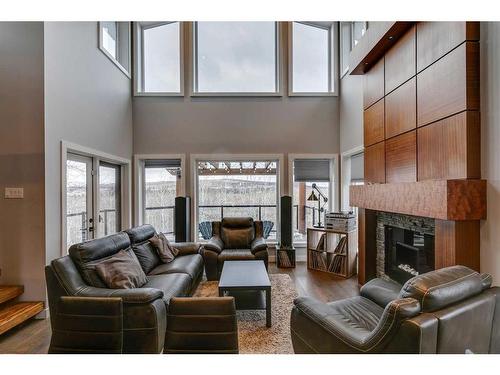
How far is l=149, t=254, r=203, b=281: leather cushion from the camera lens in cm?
332

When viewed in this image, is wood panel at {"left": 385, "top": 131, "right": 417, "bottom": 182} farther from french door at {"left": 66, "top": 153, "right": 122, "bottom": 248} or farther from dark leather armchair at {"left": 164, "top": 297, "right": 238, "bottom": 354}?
french door at {"left": 66, "top": 153, "right": 122, "bottom": 248}

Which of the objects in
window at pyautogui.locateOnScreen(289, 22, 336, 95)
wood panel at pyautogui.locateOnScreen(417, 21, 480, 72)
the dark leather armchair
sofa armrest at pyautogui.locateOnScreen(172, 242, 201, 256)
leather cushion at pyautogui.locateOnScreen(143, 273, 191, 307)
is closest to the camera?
the dark leather armchair

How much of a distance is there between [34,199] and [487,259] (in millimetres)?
4350

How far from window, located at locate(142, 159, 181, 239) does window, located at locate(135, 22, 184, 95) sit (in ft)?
5.28

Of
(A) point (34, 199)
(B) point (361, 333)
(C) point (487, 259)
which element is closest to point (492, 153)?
(C) point (487, 259)

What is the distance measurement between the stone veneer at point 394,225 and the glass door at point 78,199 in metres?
4.17

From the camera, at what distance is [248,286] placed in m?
2.78

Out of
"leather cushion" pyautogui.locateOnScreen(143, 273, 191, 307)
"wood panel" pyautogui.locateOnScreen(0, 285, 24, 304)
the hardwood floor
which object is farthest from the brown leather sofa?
"wood panel" pyautogui.locateOnScreen(0, 285, 24, 304)

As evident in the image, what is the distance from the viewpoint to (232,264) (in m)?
3.64

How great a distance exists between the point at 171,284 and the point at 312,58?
202 inches

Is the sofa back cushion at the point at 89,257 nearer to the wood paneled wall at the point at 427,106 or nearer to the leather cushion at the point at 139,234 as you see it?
the leather cushion at the point at 139,234

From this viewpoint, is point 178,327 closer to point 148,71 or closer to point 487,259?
point 487,259

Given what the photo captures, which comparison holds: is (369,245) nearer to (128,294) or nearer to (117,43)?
(128,294)

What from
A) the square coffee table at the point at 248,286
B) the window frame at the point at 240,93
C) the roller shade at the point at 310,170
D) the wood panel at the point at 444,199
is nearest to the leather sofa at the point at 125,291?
the square coffee table at the point at 248,286
